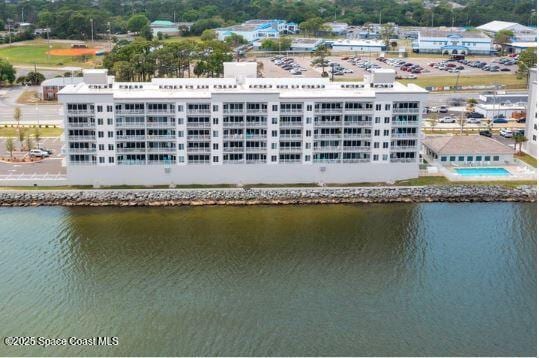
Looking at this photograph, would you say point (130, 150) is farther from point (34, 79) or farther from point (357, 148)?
point (34, 79)

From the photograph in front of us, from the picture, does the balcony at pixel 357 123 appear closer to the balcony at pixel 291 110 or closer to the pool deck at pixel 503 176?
the balcony at pixel 291 110

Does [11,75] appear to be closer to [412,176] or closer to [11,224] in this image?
[11,224]

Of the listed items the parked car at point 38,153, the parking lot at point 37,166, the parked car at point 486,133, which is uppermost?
the parked car at point 38,153

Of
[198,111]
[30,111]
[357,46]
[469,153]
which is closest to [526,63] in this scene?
[357,46]

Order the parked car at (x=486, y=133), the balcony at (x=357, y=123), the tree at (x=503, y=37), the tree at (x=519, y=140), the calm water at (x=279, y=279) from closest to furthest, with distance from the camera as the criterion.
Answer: the calm water at (x=279, y=279) < the balcony at (x=357, y=123) < the tree at (x=519, y=140) < the parked car at (x=486, y=133) < the tree at (x=503, y=37)

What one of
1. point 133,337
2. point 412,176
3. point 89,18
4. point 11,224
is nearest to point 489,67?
point 412,176

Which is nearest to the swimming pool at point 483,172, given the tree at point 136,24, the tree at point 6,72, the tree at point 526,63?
the tree at point 526,63
